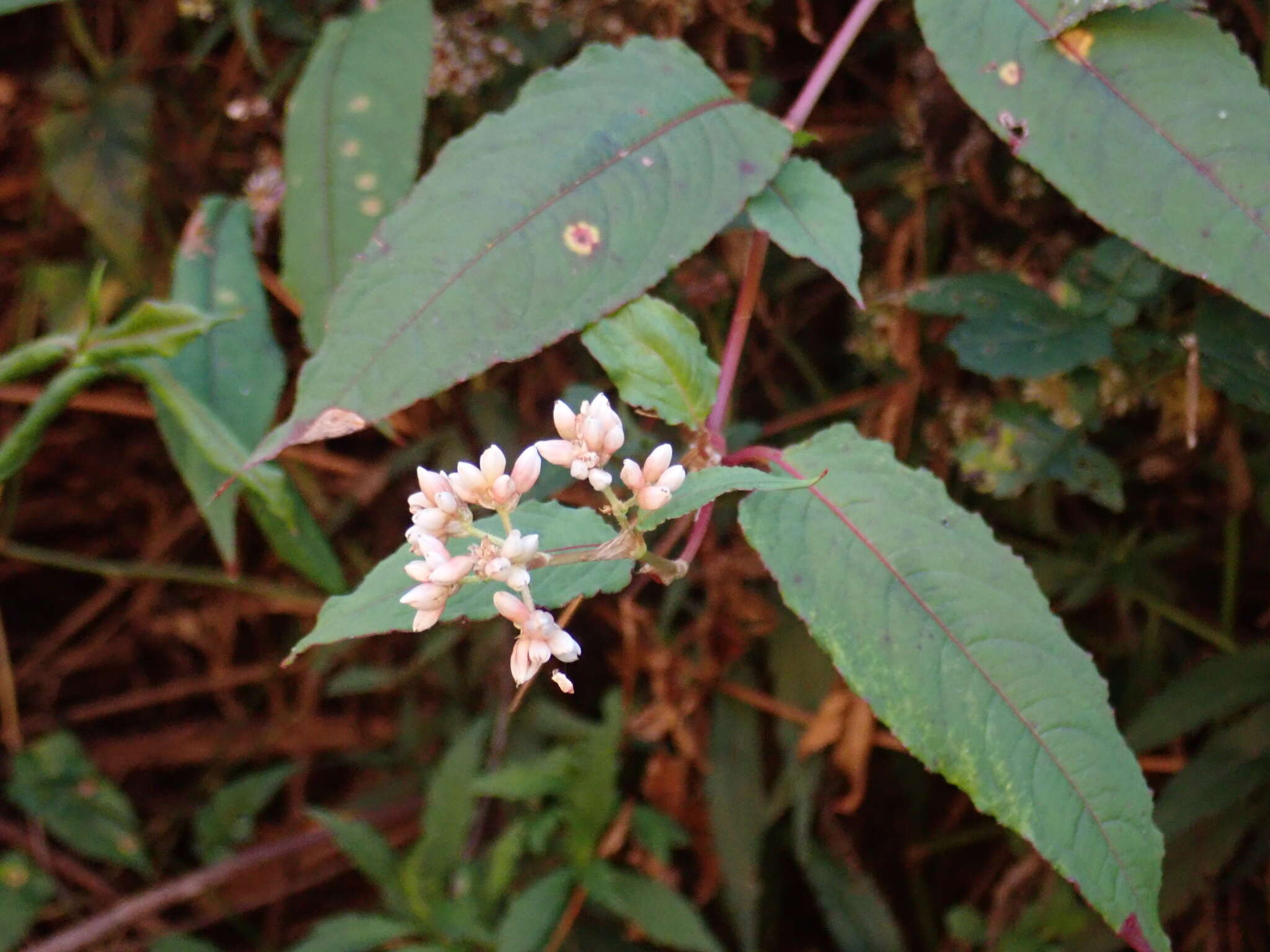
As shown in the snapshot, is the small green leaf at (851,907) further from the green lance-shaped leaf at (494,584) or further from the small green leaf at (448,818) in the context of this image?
the green lance-shaped leaf at (494,584)

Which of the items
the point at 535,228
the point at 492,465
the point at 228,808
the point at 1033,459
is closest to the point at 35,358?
the point at 535,228

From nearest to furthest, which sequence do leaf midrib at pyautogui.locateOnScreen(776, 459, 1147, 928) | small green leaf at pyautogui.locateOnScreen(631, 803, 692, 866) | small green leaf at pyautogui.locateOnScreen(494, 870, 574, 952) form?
leaf midrib at pyautogui.locateOnScreen(776, 459, 1147, 928) < small green leaf at pyautogui.locateOnScreen(494, 870, 574, 952) < small green leaf at pyautogui.locateOnScreen(631, 803, 692, 866)

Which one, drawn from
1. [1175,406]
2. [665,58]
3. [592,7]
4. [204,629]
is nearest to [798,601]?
[665,58]

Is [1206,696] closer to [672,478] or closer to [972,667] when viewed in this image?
[972,667]

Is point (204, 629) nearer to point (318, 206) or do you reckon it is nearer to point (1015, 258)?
point (318, 206)

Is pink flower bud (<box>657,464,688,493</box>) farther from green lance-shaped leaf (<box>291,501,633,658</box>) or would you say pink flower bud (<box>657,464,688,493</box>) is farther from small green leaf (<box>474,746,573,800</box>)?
small green leaf (<box>474,746,573,800</box>)

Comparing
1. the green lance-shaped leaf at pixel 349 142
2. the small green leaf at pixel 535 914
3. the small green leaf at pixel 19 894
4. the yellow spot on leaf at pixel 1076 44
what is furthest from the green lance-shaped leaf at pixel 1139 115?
the small green leaf at pixel 19 894

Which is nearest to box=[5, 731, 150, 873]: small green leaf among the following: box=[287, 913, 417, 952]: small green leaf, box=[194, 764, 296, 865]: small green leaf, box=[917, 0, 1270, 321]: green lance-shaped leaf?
box=[194, 764, 296, 865]: small green leaf
